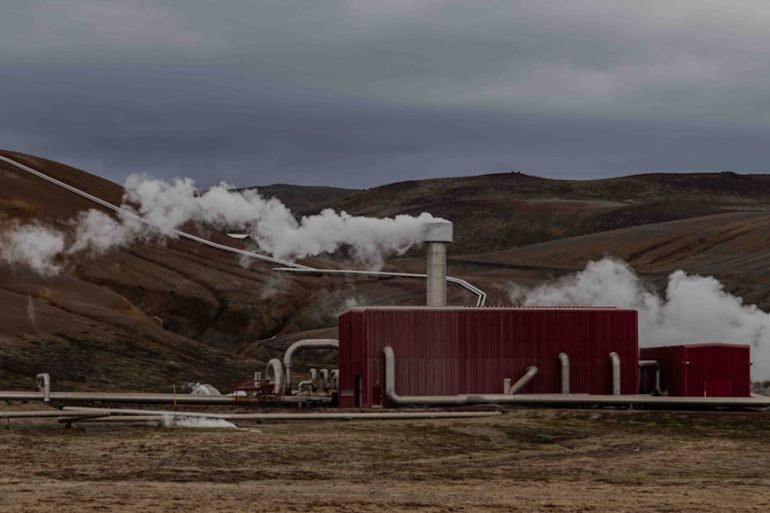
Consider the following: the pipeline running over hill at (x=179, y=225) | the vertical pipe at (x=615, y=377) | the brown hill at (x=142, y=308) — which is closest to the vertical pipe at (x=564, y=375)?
the vertical pipe at (x=615, y=377)

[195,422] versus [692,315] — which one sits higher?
[692,315]

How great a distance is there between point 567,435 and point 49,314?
193 feet

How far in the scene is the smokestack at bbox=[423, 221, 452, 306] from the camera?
248 feet

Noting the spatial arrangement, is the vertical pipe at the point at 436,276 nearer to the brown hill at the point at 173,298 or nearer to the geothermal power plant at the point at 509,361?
the geothermal power plant at the point at 509,361

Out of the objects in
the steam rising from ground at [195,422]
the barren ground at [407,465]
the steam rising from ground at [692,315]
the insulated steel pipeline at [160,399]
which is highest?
the steam rising from ground at [692,315]

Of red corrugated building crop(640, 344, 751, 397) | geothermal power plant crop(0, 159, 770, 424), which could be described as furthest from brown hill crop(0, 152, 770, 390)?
red corrugated building crop(640, 344, 751, 397)

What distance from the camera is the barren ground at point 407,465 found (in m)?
32.1

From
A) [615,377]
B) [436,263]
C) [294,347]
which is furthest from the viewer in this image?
[436,263]

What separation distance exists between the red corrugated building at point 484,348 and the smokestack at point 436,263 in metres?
8.35

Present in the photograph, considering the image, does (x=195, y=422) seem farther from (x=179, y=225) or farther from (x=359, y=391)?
(x=179, y=225)

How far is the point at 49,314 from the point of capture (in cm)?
10331

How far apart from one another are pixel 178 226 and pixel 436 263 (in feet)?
229

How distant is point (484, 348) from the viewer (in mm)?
66750

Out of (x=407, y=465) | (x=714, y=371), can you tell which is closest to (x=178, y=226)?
(x=714, y=371)
